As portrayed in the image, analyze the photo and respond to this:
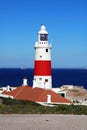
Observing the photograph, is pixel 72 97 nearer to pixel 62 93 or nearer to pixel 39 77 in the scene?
pixel 62 93

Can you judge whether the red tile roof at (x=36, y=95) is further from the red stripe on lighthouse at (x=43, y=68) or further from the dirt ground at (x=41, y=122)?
the dirt ground at (x=41, y=122)

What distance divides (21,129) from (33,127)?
1.75ft

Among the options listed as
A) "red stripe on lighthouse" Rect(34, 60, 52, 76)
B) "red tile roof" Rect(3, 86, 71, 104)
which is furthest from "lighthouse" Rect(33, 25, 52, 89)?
"red tile roof" Rect(3, 86, 71, 104)

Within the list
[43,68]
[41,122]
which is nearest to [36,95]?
[43,68]

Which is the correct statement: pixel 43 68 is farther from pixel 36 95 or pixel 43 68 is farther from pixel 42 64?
pixel 36 95

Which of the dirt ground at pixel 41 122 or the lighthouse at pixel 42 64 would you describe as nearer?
the dirt ground at pixel 41 122

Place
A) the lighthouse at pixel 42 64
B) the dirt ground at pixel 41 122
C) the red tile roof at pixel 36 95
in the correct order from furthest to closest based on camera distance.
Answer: the lighthouse at pixel 42 64 < the red tile roof at pixel 36 95 < the dirt ground at pixel 41 122

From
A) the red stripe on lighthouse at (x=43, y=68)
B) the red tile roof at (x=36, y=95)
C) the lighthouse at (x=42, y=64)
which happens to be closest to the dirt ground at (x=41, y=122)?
the red tile roof at (x=36, y=95)

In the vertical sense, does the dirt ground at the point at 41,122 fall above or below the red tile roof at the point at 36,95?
below

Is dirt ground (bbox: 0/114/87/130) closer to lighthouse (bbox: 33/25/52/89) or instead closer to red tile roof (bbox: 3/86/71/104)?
red tile roof (bbox: 3/86/71/104)

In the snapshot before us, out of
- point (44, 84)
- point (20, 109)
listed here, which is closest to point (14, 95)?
point (44, 84)

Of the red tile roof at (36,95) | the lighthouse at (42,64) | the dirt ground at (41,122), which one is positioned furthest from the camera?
the lighthouse at (42,64)

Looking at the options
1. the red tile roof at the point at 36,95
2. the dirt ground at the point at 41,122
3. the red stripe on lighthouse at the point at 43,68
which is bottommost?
the dirt ground at the point at 41,122

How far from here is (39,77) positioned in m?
36.6
